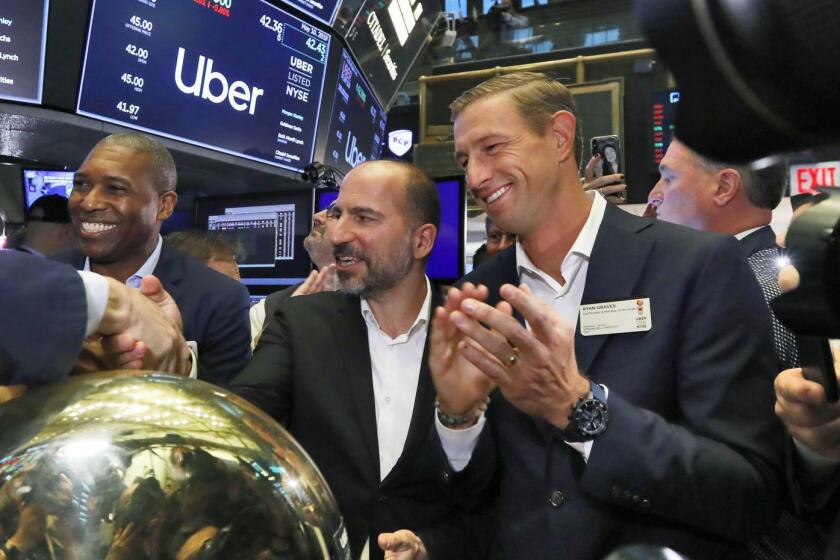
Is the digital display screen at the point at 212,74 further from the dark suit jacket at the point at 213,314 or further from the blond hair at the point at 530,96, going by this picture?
the blond hair at the point at 530,96

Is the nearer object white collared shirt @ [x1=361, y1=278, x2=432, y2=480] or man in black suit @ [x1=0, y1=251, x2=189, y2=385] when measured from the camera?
man in black suit @ [x1=0, y1=251, x2=189, y2=385]

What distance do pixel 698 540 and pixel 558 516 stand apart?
232 mm

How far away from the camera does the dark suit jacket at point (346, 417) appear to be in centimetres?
161

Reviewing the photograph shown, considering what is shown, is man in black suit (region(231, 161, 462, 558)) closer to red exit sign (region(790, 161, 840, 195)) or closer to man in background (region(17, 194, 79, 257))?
red exit sign (region(790, 161, 840, 195))

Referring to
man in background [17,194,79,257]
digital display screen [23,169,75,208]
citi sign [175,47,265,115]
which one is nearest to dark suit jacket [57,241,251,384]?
citi sign [175,47,265,115]

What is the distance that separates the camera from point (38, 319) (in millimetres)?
747

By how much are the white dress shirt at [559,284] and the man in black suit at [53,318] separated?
643mm

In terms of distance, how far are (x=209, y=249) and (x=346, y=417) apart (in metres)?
1.96

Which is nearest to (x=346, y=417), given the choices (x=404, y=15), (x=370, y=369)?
(x=370, y=369)

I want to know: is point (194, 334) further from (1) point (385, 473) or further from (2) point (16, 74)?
(2) point (16, 74)

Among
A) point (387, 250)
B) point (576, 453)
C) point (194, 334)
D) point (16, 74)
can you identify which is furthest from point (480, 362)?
point (16, 74)

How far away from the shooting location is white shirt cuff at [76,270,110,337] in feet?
2.65

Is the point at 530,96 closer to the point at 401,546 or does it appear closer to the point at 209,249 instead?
the point at 401,546

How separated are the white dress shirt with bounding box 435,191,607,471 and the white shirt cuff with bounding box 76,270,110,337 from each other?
711 mm
